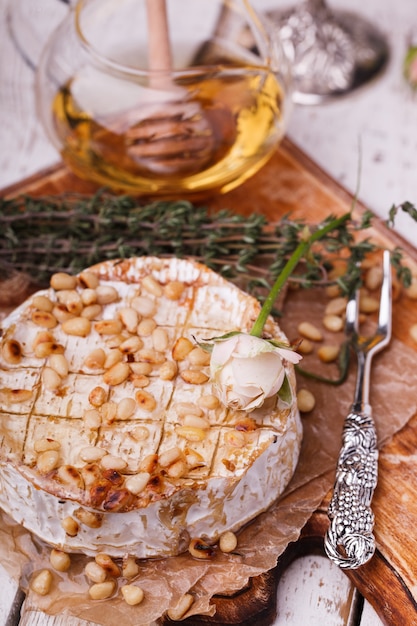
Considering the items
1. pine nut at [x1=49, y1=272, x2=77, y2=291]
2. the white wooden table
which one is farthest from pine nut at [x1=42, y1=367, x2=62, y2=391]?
the white wooden table

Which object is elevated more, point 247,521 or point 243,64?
point 243,64

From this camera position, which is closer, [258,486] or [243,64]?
[258,486]

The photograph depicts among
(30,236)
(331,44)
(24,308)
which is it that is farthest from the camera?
(331,44)

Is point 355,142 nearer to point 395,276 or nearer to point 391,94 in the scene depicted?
point 391,94

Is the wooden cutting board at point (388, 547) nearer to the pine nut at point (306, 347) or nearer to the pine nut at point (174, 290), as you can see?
the pine nut at point (306, 347)

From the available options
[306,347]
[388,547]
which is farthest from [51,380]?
[388,547]

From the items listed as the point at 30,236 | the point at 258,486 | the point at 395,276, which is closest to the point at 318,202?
the point at 395,276
